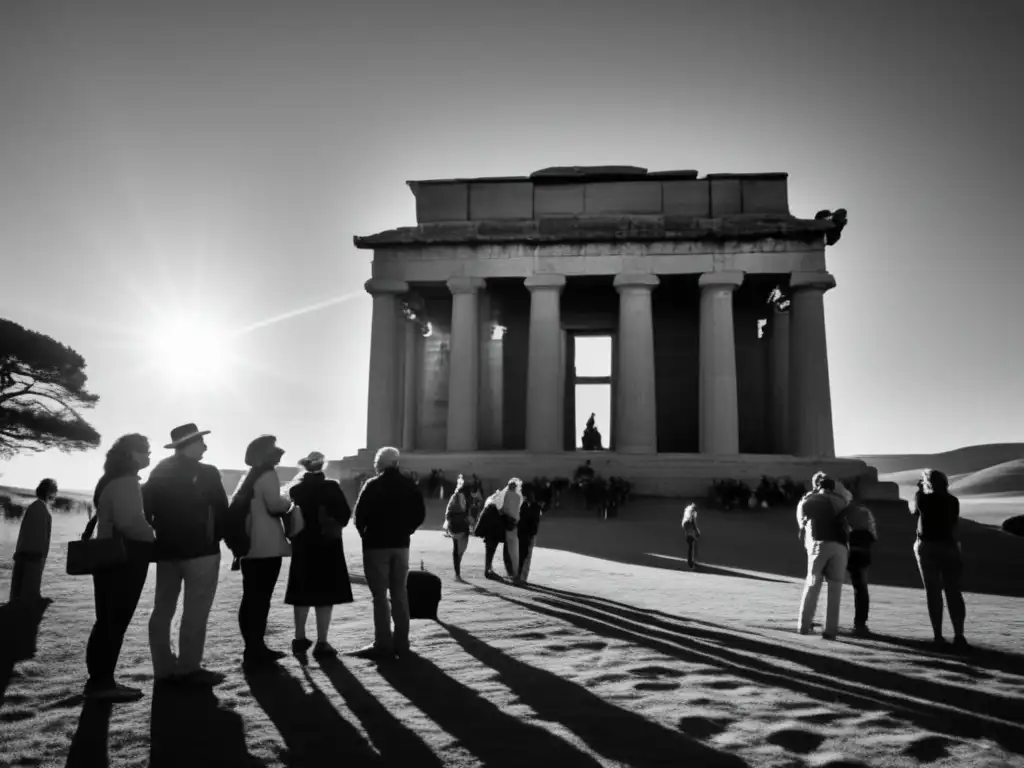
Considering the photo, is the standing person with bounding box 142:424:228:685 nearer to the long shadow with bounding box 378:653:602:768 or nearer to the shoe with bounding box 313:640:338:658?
the shoe with bounding box 313:640:338:658

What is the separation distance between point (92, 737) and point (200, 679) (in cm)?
117

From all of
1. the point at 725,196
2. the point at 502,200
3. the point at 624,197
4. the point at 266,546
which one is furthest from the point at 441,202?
the point at 266,546

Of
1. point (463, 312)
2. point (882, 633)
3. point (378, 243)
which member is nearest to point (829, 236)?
point (463, 312)

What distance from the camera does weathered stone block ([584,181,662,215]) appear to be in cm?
3166

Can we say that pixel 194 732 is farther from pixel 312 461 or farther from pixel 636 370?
pixel 636 370

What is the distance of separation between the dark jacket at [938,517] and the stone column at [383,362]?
23102 mm

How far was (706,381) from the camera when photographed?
28359 millimetres

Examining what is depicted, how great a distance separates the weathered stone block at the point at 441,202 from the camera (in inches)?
1281

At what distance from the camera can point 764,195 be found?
31.1 meters

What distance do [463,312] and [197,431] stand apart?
23.5 meters

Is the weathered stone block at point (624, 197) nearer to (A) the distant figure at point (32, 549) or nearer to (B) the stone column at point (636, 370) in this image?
(B) the stone column at point (636, 370)

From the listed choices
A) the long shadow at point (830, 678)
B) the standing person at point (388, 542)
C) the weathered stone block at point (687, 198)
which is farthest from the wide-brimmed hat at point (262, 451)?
the weathered stone block at point (687, 198)

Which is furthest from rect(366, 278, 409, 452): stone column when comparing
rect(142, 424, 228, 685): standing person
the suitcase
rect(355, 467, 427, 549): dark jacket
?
rect(142, 424, 228, 685): standing person

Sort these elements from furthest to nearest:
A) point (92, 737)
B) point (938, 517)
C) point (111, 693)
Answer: point (938, 517)
point (111, 693)
point (92, 737)
